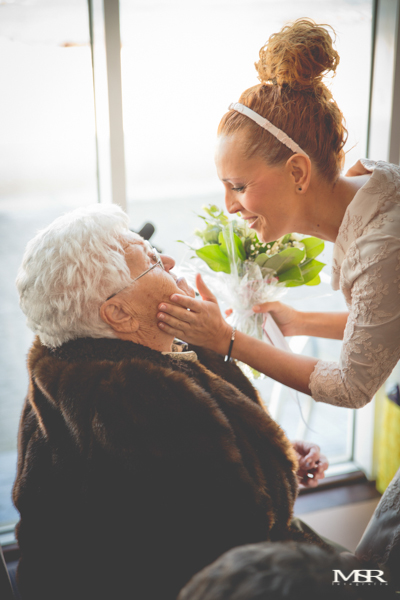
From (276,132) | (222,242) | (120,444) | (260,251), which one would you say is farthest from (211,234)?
(120,444)

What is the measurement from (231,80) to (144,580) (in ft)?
6.89

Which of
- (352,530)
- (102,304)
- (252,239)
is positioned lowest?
(352,530)

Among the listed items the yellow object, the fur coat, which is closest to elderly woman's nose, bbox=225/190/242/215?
the fur coat

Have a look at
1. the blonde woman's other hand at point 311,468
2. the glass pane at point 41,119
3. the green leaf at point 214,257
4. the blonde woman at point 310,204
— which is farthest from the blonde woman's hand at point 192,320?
the glass pane at point 41,119

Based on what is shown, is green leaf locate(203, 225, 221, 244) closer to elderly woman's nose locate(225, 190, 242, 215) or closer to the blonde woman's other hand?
elderly woman's nose locate(225, 190, 242, 215)

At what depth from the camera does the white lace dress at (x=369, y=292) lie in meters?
1.30

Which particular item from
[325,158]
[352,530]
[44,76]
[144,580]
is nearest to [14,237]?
[44,76]

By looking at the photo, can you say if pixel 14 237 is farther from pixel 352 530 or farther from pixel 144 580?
pixel 352 530

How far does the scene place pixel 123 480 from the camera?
111 cm

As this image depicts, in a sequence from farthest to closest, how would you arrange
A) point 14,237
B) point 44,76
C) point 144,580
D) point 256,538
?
point 14,237, point 44,76, point 256,538, point 144,580

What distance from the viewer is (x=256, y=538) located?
1210 mm

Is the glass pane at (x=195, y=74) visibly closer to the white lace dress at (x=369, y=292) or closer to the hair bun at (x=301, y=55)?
the white lace dress at (x=369, y=292)

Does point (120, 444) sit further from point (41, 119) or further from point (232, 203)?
point (41, 119)

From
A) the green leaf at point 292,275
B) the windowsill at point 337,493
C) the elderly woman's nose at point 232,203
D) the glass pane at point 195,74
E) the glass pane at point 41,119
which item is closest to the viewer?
the elderly woman's nose at point 232,203
